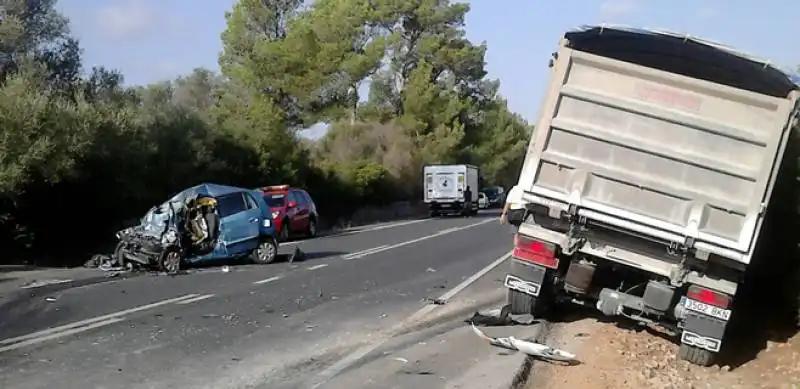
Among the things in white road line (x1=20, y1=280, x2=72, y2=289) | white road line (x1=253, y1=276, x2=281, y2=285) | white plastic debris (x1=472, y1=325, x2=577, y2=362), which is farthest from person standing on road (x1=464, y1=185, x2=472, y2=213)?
white plastic debris (x1=472, y1=325, x2=577, y2=362)

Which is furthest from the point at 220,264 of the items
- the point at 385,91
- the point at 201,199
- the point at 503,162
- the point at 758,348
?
the point at 503,162

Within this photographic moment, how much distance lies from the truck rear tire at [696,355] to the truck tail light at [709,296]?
527 mm

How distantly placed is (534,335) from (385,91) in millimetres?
55855

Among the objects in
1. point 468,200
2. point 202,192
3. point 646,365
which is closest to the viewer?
point 646,365

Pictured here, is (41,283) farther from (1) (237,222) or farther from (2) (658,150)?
(2) (658,150)

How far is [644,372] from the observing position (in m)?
9.44

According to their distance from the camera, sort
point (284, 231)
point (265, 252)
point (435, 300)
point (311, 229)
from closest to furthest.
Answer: point (435, 300) < point (265, 252) < point (284, 231) < point (311, 229)

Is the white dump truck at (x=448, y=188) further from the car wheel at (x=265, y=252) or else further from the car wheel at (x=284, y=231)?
the car wheel at (x=265, y=252)

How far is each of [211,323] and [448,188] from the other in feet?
138

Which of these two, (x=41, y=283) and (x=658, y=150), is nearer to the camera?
(x=658, y=150)

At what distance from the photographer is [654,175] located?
10.4m

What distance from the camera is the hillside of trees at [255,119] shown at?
23.3 meters

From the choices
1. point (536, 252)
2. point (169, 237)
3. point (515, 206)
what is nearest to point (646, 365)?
point (536, 252)

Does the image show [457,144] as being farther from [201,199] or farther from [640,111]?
[640,111]
